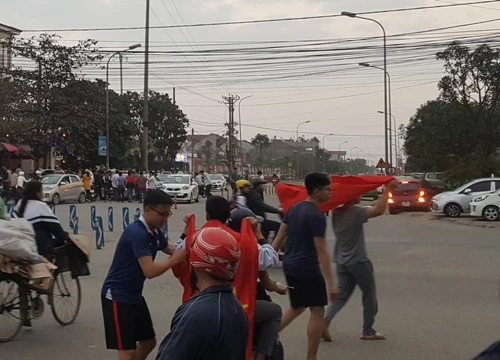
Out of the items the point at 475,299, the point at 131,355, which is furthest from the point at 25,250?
the point at 475,299

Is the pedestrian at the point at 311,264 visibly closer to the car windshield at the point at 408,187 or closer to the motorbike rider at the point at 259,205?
the motorbike rider at the point at 259,205

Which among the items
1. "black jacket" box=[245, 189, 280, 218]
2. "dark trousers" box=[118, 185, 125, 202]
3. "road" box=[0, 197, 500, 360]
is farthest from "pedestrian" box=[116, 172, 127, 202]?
"black jacket" box=[245, 189, 280, 218]

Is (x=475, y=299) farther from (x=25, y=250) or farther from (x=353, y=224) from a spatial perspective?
(x=25, y=250)

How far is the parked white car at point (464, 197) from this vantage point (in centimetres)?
2677

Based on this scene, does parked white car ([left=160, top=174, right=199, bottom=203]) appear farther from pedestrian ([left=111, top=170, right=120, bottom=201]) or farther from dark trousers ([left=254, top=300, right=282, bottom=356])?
dark trousers ([left=254, top=300, right=282, bottom=356])

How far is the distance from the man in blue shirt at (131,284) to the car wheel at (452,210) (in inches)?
916

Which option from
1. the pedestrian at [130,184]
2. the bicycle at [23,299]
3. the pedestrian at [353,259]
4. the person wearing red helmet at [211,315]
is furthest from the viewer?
the pedestrian at [130,184]

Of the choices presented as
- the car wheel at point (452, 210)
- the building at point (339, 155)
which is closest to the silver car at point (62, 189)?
the car wheel at point (452, 210)

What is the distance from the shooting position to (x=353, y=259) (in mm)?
7352

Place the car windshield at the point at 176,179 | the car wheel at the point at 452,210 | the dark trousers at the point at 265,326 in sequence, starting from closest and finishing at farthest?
the dark trousers at the point at 265,326 < the car wheel at the point at 452,210 < the car windshield at the point at 176,179

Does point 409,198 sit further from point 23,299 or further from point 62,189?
point 23,299

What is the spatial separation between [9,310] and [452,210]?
21966 mm

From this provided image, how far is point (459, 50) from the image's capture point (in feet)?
119

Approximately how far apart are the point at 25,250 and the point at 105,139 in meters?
42.1
